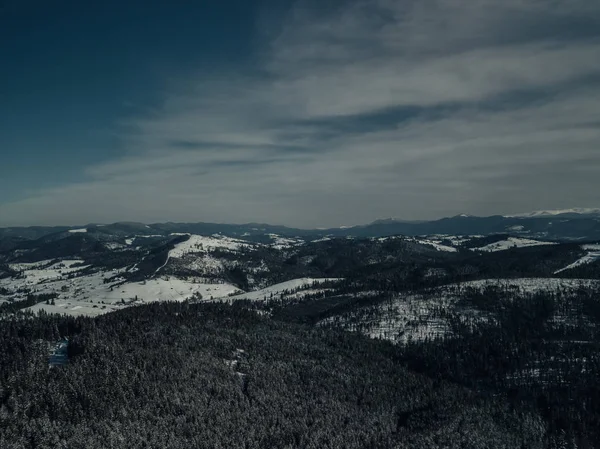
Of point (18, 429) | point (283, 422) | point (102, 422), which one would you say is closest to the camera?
point (18, 429)

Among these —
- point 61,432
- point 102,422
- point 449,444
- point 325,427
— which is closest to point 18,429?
point 61,432

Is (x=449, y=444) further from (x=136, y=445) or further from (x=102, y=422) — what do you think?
(x=102, y=422)

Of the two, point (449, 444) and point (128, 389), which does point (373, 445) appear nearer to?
point (449, 444)

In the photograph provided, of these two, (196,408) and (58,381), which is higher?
(58,381)

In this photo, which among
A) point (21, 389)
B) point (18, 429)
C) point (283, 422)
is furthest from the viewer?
point (283, 422)

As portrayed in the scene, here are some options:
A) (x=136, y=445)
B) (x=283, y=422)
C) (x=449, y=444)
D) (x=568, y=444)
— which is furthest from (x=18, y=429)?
(x=568, y=444)

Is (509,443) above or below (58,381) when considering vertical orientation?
below

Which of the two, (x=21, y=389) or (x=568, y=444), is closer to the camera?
(x=21, y=389)

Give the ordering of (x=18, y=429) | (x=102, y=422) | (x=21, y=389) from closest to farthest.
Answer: (x=18, y=429)
(x=102, y=422)
(x=21, y=389)

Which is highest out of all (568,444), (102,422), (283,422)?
(102,422)
